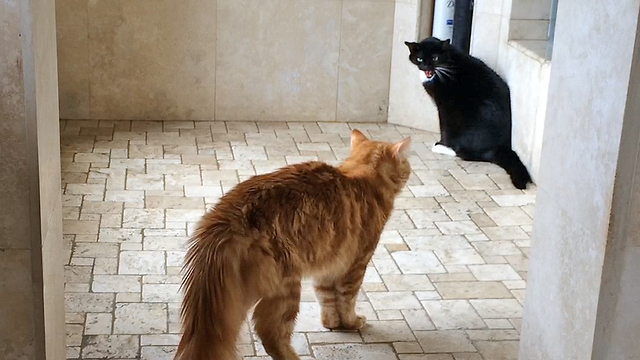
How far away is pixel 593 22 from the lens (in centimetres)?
230

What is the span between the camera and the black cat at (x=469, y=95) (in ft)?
18.0

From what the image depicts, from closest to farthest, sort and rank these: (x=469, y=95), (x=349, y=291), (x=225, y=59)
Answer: (x=349, y=291)
(x=469, y=95)
(x=225, y=59)

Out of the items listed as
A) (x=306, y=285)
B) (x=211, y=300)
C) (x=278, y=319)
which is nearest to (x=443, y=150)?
(x=306, y=285)

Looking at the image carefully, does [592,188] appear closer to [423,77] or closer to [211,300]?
[211,300]

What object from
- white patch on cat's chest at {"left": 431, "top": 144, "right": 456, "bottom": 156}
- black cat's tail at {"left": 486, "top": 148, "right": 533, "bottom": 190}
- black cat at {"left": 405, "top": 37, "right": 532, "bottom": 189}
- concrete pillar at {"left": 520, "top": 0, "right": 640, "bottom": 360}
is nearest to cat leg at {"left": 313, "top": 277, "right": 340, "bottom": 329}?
concrete pillar at {"left": 520, "top": 0, "right": 640, "bottom": 360}

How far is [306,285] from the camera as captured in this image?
376 centimetres

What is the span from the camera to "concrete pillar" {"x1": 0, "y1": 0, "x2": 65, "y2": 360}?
2.02 m

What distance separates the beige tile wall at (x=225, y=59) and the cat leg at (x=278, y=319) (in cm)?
359

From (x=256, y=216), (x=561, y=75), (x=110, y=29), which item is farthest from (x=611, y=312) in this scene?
(x=110, y=29)

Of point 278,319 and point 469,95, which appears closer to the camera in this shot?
point 278,319

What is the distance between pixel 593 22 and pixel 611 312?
30.1 inches

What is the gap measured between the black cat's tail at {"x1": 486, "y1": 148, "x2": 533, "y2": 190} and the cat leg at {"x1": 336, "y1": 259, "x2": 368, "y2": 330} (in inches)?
83.4

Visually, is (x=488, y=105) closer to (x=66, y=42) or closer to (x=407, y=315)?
(x=407, y=315)

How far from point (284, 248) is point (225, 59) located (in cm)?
362
